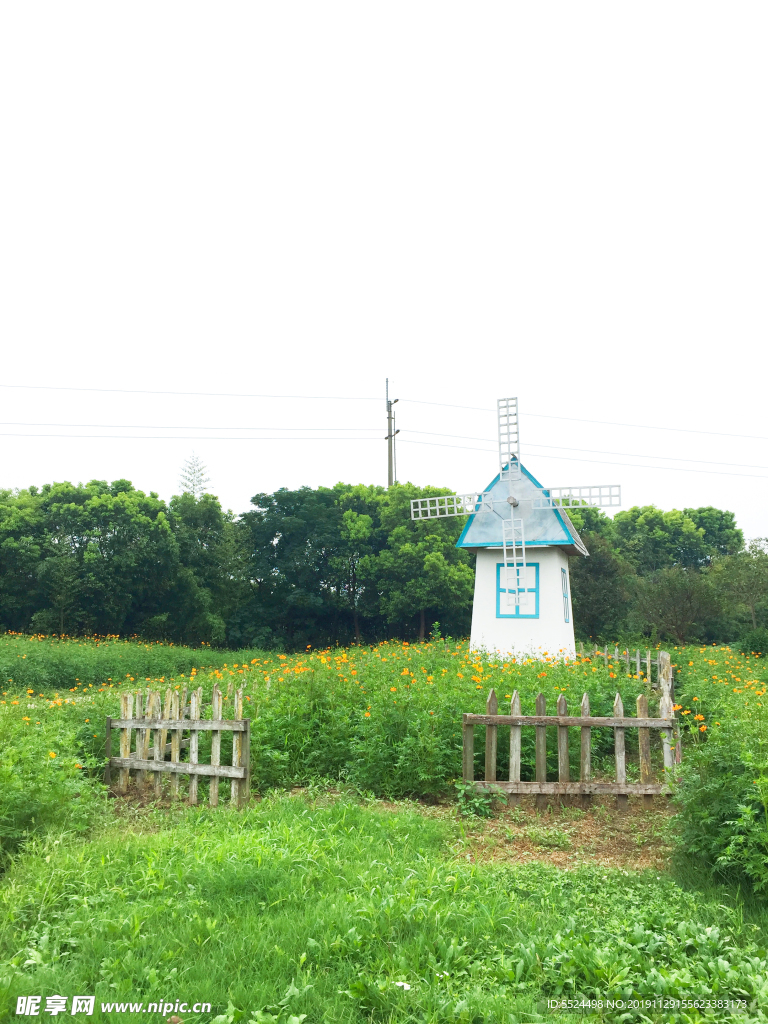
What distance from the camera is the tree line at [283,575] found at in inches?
1023

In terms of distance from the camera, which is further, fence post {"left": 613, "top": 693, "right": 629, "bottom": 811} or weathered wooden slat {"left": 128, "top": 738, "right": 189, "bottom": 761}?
weathered wooden slat {"left": 128, "top": 738, "right": 189, "bottom": 761}

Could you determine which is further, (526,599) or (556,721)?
(526,599)

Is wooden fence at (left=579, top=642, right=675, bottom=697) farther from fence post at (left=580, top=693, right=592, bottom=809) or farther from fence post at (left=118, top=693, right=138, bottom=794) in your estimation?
fence post at (left=118, top=693, right=138, bottom=794)

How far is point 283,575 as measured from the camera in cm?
2953

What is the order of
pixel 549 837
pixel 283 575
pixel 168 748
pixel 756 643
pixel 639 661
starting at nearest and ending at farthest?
pixel 549 837 → pixel 168 748 → pixel 639 661 → pixel 756 643 → pixel 283 575

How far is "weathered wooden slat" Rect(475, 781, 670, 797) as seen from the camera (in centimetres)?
714

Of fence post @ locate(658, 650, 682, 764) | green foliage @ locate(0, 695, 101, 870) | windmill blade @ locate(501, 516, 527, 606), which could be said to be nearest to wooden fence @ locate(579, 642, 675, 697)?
fence post @ locate(658, 650, 682, 764)

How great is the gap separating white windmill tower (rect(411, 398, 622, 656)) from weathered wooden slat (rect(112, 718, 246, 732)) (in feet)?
34.5

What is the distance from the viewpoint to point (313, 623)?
3025 cm

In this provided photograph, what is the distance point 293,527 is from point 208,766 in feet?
74.4

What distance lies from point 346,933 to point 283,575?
26.1 m

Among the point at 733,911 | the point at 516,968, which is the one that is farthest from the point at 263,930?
the point at 733,911

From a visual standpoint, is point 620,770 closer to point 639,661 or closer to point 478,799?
point 478,799

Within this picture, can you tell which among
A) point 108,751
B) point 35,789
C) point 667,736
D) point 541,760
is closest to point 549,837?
point 541,760
